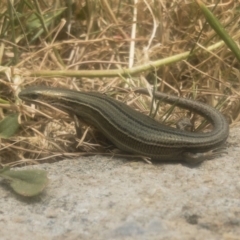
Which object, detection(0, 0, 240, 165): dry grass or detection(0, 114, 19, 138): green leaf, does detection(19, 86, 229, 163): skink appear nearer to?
detection(0, 0, 240, 165): dry grass

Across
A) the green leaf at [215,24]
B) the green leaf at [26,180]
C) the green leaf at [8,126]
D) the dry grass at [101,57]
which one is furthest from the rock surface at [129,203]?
the green leaf at [215,24]

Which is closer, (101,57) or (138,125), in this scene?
(138,125)

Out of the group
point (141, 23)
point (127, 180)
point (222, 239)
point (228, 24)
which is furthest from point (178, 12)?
point (222, 239)

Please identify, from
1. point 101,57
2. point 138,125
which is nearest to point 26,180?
point 138,125

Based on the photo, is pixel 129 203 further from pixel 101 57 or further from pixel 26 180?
pixel 101 57

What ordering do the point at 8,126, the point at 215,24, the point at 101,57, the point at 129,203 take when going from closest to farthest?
the point at 129,203, the point at 8,126, the point at 215,24, the point at 101,57
